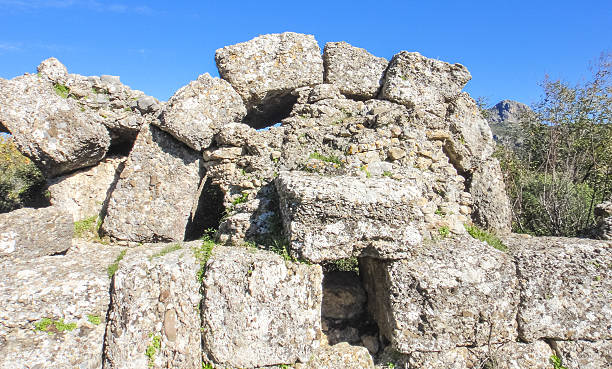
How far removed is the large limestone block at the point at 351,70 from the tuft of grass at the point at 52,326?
452 centimetres

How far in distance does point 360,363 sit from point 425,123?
3.30 metres

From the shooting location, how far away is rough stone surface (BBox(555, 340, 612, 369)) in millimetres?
4156

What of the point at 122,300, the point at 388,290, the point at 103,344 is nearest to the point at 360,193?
the point at 388,290

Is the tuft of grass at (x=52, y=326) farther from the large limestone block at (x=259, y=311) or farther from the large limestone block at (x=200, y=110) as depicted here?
the large limestone block at (x=200, y=110)

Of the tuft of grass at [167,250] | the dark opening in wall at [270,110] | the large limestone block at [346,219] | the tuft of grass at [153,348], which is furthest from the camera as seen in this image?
the dark opening in wall at [270,110]

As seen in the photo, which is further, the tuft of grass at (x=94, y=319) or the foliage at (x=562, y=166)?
the foliage at (x=562, y=166)

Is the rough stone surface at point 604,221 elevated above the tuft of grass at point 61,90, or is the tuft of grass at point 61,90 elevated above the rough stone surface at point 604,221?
the tuft of grass at point 61,90

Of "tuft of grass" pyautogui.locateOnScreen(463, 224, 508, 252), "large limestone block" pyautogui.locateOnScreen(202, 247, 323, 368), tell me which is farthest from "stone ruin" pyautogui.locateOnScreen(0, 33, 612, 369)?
"tuft of grass" pyautogui.locateOnScreen(463, 224, 508, 252)

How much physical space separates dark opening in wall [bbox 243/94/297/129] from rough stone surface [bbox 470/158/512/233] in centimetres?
308

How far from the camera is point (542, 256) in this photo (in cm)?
430

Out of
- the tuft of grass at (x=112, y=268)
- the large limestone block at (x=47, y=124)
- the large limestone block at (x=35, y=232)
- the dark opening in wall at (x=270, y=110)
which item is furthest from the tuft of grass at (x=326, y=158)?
the large limestone block at (x=35, y=232)

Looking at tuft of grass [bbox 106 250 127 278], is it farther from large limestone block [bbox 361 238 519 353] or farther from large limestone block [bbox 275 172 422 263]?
large limestone block [bbox 361 238 519 353]

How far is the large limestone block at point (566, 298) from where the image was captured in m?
4.16

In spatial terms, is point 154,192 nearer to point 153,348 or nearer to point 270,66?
point 153,348
